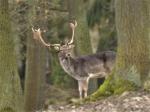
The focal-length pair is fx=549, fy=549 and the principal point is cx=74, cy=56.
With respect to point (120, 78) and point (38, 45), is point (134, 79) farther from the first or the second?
point (38, 45)

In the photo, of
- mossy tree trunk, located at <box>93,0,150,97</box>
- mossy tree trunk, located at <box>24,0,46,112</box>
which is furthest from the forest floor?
mossy tree trunk, located at <box>24,0,46,112</box>

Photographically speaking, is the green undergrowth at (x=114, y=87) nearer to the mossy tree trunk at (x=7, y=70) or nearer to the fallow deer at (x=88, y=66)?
the mossy tree trunk at (x=7, y=70)

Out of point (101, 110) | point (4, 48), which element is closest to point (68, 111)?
point (101, 110)

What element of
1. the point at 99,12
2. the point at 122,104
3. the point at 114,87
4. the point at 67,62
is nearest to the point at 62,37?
the point at 99,12

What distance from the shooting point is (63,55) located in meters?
16.6

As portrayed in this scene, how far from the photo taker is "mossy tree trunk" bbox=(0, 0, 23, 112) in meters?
12.3

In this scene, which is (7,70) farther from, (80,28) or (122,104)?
(80,28)

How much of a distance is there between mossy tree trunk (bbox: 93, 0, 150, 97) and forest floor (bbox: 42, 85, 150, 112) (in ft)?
1.09

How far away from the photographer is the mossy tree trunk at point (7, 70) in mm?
12289

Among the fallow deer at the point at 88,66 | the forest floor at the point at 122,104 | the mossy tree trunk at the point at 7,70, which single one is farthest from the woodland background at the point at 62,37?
the fallow deer at the point at 88,66

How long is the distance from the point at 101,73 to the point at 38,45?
2172 millimetres

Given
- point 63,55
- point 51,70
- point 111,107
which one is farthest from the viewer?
point 51,70

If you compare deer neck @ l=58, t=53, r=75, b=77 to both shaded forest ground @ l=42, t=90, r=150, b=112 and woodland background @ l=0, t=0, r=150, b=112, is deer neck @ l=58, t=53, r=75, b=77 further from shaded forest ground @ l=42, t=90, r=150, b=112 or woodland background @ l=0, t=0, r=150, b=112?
shaded forest ground @ l=42, t=90, r=150, b=112

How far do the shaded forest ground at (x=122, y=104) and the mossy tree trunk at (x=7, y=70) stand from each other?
133 centimetres
